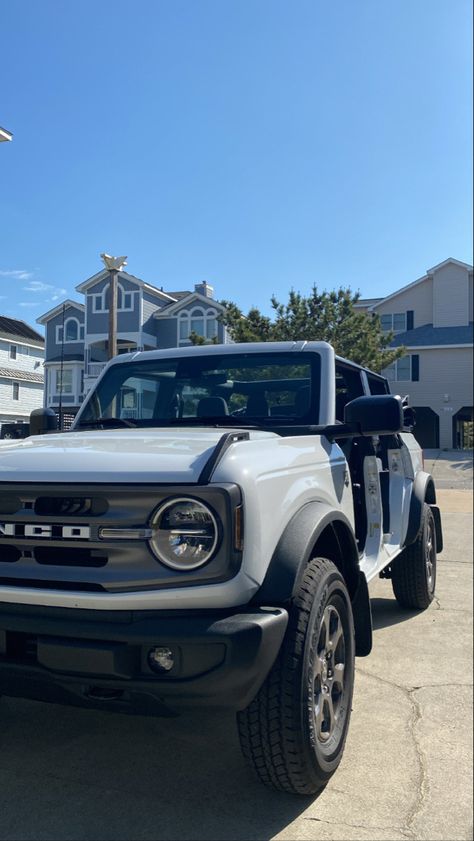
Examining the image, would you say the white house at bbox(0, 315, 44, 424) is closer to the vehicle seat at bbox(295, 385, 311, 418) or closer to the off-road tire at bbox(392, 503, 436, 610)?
the vehicle seat at bbox(295, 385, 311, 418)

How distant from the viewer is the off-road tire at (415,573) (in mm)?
5117

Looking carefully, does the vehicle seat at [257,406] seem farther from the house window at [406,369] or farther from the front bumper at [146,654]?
the house window at [406,369]

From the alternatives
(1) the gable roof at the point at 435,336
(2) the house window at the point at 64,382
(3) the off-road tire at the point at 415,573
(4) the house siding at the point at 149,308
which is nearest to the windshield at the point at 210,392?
(2) the house window at the point at 64,382

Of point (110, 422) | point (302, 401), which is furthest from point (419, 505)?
point (110, 422)

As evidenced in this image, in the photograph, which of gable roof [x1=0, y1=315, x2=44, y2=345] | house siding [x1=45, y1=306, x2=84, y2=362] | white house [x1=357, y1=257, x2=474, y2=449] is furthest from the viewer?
white house [x1=357, y1=257, x2=474, y2=449]

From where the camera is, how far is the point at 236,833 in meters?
2.34

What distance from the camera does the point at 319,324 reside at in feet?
77.9

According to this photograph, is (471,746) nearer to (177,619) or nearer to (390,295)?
(177,619)

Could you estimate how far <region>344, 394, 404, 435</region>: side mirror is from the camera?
304cm

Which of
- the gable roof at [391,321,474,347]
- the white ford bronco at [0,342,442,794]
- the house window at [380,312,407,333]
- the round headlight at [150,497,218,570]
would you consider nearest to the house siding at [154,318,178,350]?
the gable roof at [391,321,474,347]

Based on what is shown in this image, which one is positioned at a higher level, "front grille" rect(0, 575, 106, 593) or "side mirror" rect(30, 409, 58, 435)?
"side mirror" rect(30, 409, 58, 435)

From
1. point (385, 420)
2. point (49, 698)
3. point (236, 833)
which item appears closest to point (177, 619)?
point (49, 698)

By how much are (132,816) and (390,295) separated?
114ft

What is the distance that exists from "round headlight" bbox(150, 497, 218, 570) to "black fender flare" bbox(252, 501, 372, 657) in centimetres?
27
